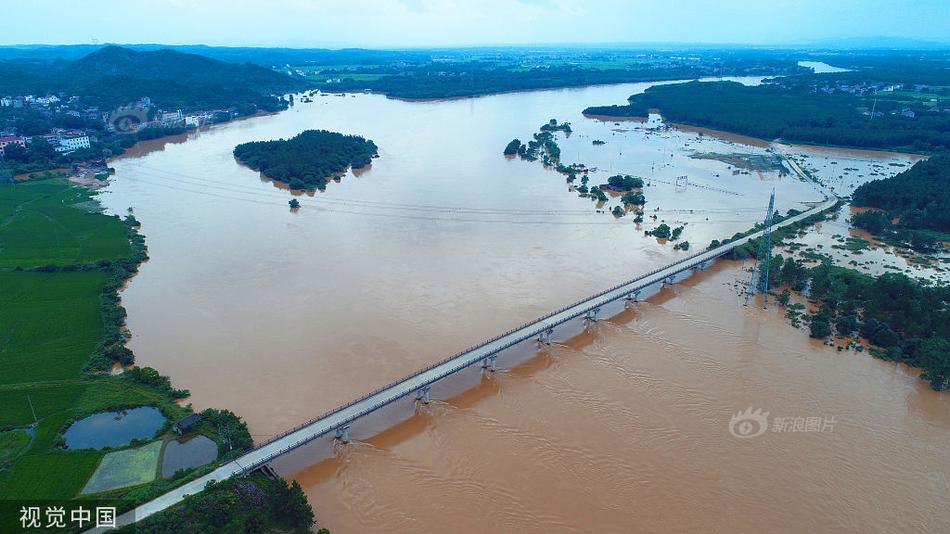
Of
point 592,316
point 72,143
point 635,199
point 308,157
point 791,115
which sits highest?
point 791,115

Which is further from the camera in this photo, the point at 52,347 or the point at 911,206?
the point at 911,206

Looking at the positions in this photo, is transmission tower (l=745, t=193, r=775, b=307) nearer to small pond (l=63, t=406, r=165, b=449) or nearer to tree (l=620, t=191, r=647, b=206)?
tree (l=620, t=191, r=647, b=206)

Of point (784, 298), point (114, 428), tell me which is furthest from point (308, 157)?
point (784, 298)

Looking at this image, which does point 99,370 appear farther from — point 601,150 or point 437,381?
point 601,150

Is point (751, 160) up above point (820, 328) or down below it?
above

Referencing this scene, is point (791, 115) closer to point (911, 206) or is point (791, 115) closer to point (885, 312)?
point (911, 206)
